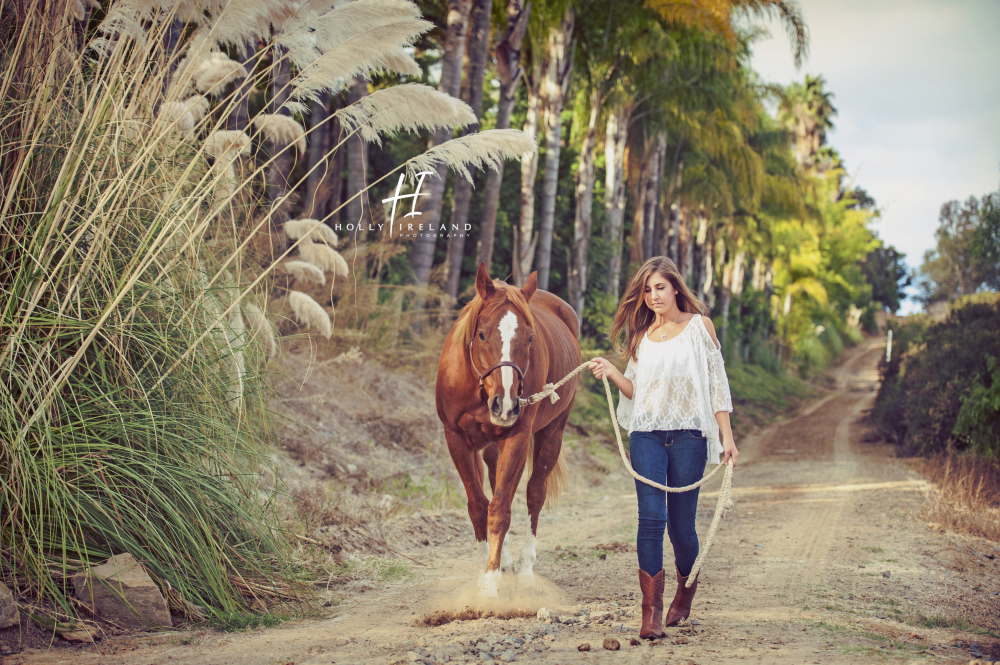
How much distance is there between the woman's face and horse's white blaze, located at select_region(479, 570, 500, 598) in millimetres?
1861

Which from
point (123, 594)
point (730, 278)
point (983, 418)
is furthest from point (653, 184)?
point (123, 594)

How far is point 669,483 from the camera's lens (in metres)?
4.03

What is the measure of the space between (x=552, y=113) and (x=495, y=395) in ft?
40.8

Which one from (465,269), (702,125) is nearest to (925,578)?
(465,269)

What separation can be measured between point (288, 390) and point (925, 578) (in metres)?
6.77

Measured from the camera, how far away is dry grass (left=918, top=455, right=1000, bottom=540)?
700 centimetres

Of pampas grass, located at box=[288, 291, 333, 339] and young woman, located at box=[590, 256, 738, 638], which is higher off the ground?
pampas grass, located at box=[288, 291, 333, 339]

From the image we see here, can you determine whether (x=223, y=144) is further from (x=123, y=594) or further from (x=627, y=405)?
(x=627, y=405)

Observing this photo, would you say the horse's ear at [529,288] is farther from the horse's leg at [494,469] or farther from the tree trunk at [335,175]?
the tree trunk at [335,175]

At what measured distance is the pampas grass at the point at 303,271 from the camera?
7.64 meters

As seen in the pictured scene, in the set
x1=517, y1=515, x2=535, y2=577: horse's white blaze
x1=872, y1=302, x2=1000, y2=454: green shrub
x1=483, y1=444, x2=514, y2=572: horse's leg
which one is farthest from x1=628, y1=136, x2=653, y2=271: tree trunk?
x1=517, y1=515, x2=535, y2=577: horse's white blaze

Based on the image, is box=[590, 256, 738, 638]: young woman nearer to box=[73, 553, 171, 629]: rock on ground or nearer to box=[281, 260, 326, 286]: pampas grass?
box=[73, 553, 171, 629]: rock on ground

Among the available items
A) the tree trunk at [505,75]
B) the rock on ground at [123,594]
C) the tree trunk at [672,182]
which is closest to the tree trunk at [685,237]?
the tree trunk at [672,182]

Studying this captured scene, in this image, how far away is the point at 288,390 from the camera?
871 cm
